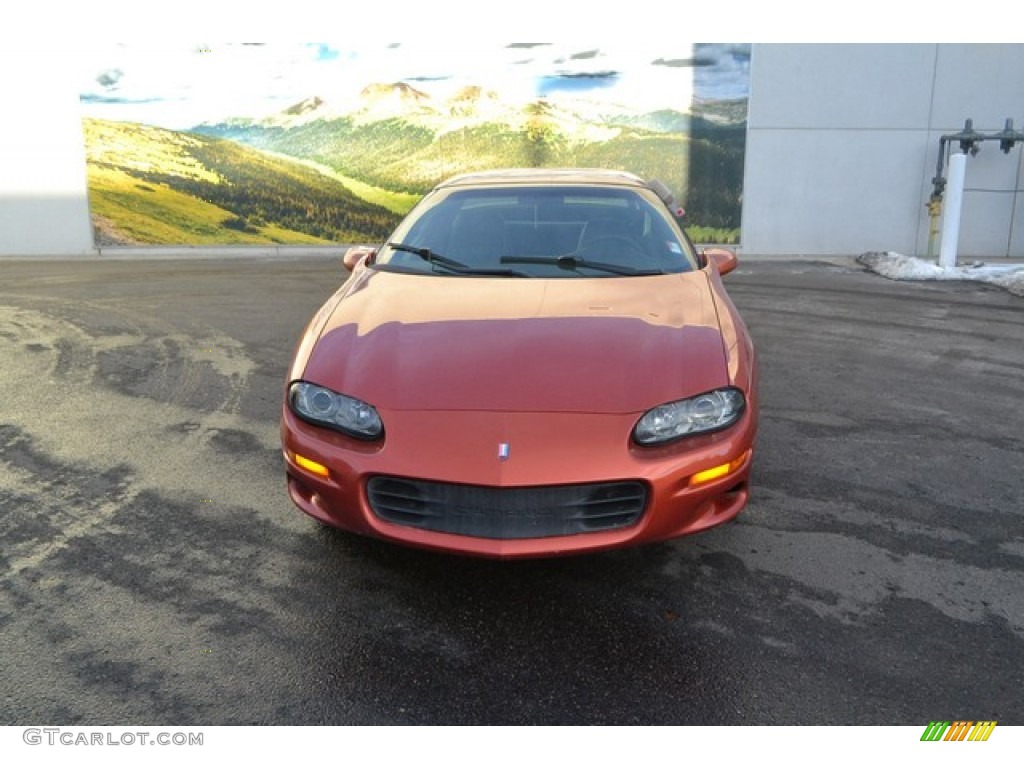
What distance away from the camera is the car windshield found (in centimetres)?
383

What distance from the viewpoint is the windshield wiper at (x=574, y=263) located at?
3781 mm

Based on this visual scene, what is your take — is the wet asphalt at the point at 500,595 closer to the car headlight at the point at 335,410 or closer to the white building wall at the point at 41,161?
the car headlight at the point at 335,410

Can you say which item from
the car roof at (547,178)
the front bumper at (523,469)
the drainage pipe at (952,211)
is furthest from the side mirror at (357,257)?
the drainage pipe at (952,211)

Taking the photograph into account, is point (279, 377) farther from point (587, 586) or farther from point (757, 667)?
point (757, 667)

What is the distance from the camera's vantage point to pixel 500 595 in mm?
2900

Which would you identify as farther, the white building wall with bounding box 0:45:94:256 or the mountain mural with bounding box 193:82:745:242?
the mountain mural with bounding box 193:82:745:242

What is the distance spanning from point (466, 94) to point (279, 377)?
9.81m

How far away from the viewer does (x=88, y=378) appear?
570 centimetres

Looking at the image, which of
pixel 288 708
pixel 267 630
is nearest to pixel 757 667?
pixel 288 708

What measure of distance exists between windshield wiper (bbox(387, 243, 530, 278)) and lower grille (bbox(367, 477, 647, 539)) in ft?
4.66

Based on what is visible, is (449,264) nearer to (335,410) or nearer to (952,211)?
(335,410)

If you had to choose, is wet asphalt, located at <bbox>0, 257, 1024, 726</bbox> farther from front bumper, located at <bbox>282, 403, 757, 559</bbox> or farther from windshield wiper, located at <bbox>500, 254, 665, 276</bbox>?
windshield wiper, located at <bbox>500, 254, 665, 276</bbox>

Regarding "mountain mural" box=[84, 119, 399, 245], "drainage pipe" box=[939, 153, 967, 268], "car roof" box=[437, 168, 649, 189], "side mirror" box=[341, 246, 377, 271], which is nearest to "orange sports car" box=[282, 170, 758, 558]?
Result: "side mirror" box=[341, 246, 377, 271]

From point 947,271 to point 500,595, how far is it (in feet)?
34.2
